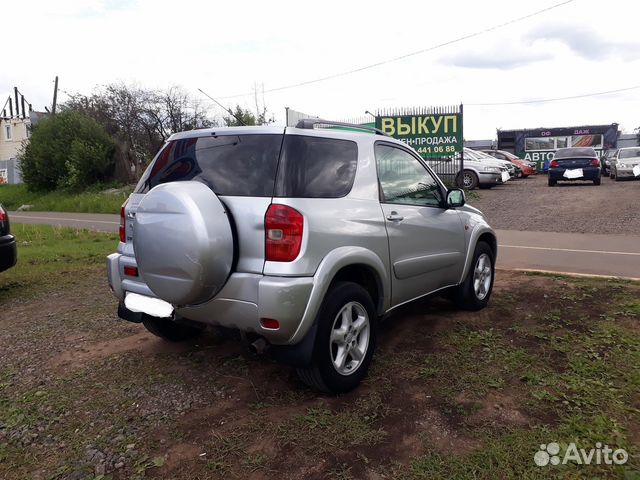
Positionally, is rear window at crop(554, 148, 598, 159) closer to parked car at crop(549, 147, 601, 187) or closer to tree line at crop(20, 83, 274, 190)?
parked car at crop(549, 147, 601, 187)

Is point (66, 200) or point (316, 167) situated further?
point (66, 200)

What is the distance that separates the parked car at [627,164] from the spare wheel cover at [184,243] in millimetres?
23173

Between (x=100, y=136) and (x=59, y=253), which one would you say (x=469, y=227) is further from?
(x=100, y=136)

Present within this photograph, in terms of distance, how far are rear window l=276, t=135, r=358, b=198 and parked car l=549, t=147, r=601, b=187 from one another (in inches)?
748

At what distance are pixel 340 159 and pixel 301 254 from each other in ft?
2.97

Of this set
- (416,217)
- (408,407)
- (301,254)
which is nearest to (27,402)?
(301,254)

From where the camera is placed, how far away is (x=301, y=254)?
3045 millimetres

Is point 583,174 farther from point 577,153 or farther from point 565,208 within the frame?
point 565,208

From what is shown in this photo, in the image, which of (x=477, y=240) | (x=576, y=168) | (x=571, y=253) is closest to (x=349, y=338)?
(x=477, y=240)

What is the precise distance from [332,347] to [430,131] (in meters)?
15.5

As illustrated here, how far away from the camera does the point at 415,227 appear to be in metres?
4.17

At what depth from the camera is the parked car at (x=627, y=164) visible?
21500mm

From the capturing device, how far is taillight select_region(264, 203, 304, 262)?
303 centimetres

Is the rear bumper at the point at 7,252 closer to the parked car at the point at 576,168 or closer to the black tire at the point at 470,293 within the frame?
the black tire at the point at 470,293
